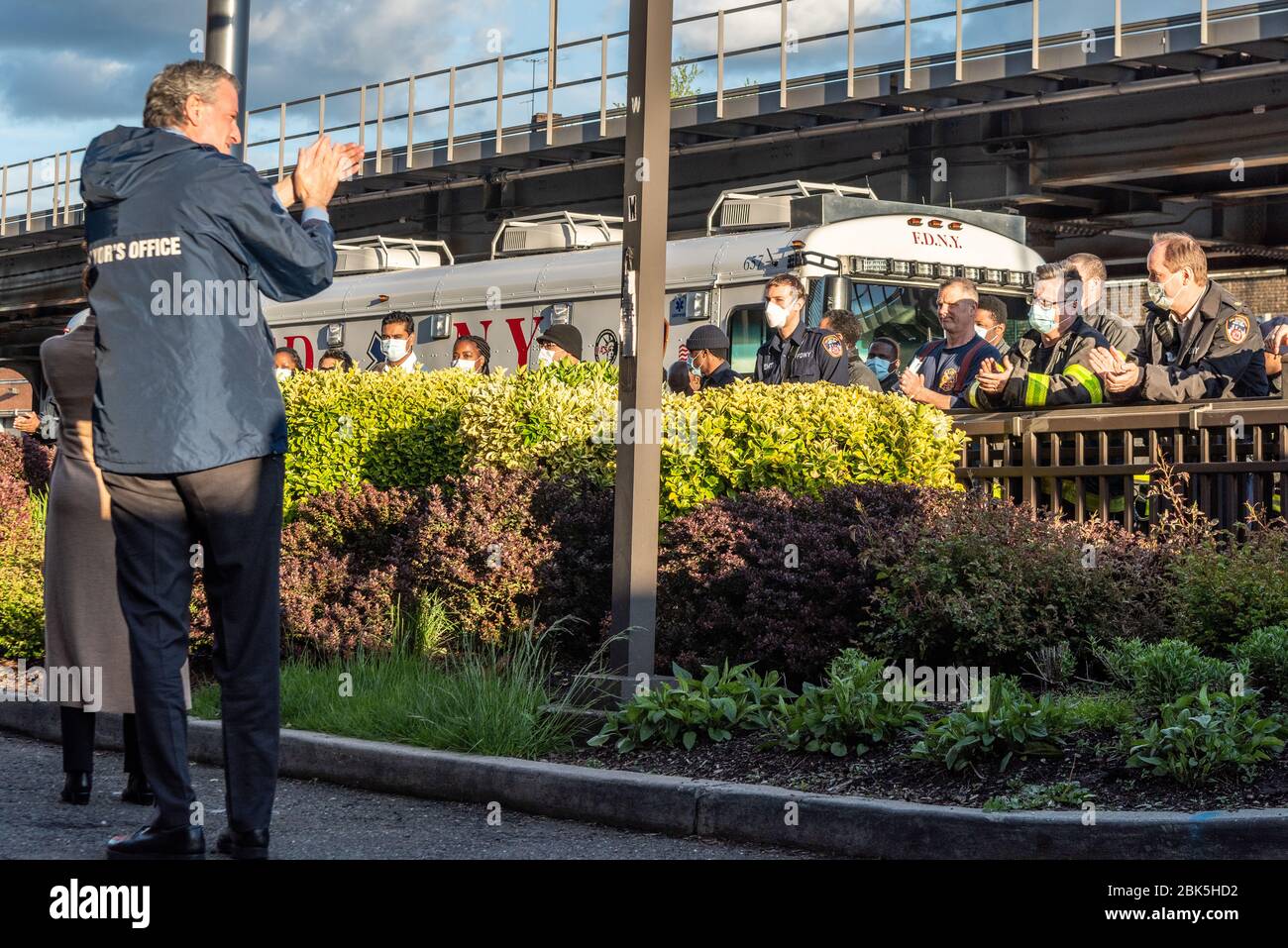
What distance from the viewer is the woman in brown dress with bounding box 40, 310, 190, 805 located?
21.6 ft

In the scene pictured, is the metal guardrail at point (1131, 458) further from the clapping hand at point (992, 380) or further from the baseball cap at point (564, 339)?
the baseball cap at point (564, 339)

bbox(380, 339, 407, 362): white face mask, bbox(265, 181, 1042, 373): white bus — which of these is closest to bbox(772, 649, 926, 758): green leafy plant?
bbox(265, 181, 1042, 373): white bus

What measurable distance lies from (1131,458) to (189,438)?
576 cm

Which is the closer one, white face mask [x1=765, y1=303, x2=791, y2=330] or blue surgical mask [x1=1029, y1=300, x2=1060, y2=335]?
blue surgical mask [x1=1029, y1=300, x2=1060, y2=335]

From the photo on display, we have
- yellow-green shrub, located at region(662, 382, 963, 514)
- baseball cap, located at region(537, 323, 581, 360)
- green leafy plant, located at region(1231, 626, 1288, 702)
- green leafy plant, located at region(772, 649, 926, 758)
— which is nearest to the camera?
green leafy plant, located at region(1231, 626, 1288, 702)

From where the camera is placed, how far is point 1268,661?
6.40m

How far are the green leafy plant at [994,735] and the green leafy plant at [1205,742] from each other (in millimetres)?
294

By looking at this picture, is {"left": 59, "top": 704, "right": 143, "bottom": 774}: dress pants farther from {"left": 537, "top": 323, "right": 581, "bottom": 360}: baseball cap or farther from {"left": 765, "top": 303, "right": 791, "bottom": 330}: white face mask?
{"left": 537, "top": 323, "right": 581, "bottom": 360}: baseball cap

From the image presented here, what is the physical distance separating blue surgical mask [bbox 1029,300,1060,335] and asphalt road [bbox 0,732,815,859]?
588 centimetres

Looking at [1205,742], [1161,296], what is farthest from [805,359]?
[1205,742]

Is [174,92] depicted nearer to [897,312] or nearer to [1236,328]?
[1236,328]

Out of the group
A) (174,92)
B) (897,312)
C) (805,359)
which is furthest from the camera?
(897,312)

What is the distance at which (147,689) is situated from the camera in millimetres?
5203
